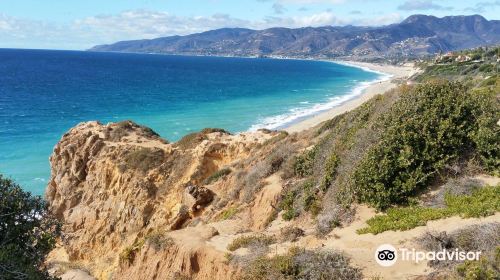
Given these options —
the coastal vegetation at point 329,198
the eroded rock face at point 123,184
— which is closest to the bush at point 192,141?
the eroded rock face at point 123,184

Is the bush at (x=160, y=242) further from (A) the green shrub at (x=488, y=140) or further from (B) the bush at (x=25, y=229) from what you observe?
(A) the green shrub at (x=488, y=140)

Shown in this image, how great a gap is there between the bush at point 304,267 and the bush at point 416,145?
3.09 m

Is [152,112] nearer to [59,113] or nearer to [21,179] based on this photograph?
[59,113]

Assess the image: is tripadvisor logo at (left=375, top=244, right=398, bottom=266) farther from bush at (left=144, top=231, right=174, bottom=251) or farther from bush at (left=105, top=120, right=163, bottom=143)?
bush at (left=105, top=120, right=163, bottom=143)

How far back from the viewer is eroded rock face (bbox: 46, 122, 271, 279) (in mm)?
21734

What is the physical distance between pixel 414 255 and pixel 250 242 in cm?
444

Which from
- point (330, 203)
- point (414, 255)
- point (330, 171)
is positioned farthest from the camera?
point (330, 171)

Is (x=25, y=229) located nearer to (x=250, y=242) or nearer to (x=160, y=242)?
(x=160, y=242)

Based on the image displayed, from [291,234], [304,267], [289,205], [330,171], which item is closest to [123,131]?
[289,205]

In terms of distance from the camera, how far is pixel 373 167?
12609 mm

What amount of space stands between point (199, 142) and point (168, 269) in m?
13.7

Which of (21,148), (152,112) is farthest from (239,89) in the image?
(21,148)

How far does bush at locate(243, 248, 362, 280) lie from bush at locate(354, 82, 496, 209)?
3.09m

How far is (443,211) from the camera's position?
1085 cm
